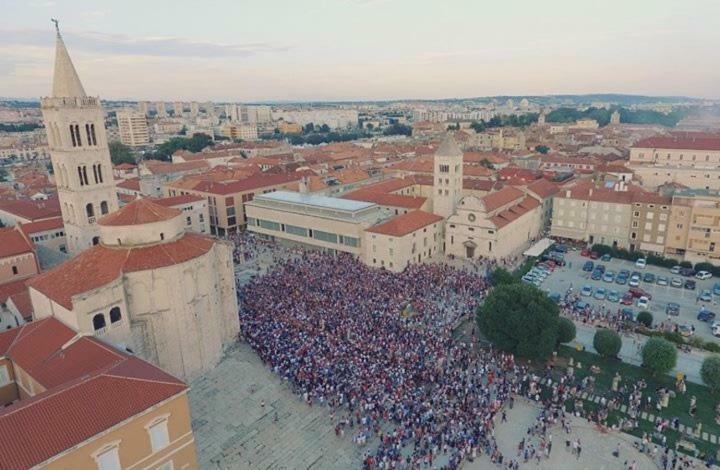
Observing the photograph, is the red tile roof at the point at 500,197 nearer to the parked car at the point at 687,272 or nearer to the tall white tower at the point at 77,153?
the parked car at the point at 687,272

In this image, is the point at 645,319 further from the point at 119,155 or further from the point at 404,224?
the point at 119,155

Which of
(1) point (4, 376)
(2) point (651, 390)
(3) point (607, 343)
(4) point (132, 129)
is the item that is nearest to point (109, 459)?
(1) point (4, 376)

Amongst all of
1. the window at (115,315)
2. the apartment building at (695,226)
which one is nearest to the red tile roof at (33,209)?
the window at (115,315)

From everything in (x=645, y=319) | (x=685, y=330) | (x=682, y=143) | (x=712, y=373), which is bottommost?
(x=685, y=330)

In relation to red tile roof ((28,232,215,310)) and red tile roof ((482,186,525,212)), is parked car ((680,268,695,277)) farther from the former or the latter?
red tile roof ((28,232,215,310))

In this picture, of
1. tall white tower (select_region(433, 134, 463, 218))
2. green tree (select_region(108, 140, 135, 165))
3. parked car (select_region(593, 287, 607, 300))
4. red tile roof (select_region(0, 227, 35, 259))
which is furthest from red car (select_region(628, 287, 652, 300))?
green tree (select_region(108, 140, 135, 165))

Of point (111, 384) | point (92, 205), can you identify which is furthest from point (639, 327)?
point (92, 205)
